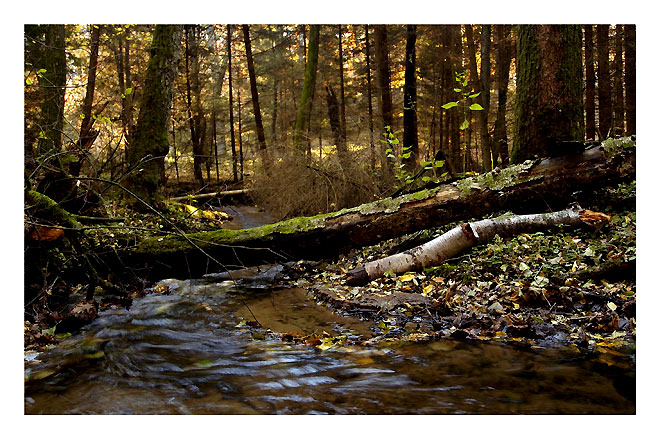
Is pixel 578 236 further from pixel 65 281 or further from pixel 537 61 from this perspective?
pixel 65 281

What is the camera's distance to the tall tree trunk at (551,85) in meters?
5.44

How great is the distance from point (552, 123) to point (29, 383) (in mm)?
6116

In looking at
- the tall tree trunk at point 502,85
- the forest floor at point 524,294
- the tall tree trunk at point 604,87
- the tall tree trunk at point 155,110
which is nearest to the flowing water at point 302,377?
the forest floor at point 524,294

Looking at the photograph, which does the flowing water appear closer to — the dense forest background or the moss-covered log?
the moss-covered log

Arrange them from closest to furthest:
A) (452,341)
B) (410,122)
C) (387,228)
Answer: (452,341) → (387,228) → (410,122)

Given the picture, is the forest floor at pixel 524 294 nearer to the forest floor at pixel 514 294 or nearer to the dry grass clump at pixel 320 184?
the forest floor at pixel 514 294

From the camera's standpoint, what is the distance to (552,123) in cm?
554

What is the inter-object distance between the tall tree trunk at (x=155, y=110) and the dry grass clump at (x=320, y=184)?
8.39 ft

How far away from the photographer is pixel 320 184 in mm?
9055

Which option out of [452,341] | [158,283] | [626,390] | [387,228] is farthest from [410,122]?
[626,390]

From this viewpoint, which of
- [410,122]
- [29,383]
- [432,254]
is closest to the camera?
[29,383]

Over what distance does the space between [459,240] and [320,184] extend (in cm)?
454

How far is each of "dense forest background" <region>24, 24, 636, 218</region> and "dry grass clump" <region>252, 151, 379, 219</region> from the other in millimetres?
27

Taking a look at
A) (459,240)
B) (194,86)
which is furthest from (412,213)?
(194,86)
